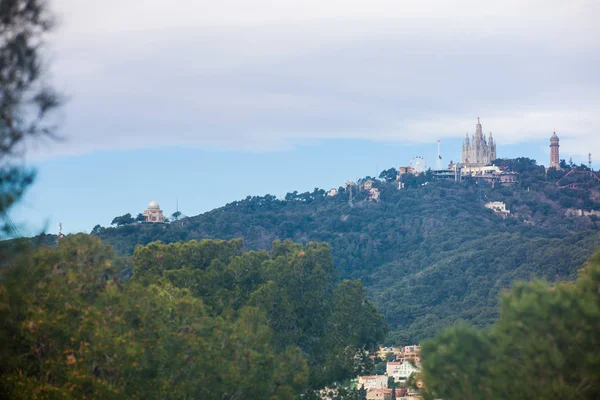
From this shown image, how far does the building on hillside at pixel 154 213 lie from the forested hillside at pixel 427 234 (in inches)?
109

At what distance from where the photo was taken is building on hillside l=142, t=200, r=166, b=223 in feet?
359

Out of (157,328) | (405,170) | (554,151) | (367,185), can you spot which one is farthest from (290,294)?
(554,151)

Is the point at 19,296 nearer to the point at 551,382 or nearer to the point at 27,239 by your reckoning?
the point at 27,239

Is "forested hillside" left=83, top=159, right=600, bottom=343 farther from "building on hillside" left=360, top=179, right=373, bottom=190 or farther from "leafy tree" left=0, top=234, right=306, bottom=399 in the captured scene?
"leafy tree" left=0, top=234, right=306, bottom=399

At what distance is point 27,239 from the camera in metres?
17.2

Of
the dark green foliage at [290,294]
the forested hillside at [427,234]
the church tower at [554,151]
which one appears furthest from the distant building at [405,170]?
the dark green foliage at [290,294]

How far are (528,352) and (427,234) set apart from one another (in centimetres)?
10157

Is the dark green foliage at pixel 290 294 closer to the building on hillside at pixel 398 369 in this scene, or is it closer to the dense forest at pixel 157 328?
the dense forest at pixel 157 328

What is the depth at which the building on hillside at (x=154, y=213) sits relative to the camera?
109556mm

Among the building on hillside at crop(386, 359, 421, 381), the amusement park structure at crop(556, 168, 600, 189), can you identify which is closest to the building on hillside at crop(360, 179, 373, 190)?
the amusement park structure at crop(556, 168, 600, 189)

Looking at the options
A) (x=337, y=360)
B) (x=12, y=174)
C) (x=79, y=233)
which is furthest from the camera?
(x=337, y=360)

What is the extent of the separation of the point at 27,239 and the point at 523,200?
128 meters

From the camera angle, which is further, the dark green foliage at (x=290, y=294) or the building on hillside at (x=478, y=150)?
the building on hillside at (x=478, y=150)

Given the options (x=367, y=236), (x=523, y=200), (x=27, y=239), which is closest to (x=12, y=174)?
(x=27, y=239)
